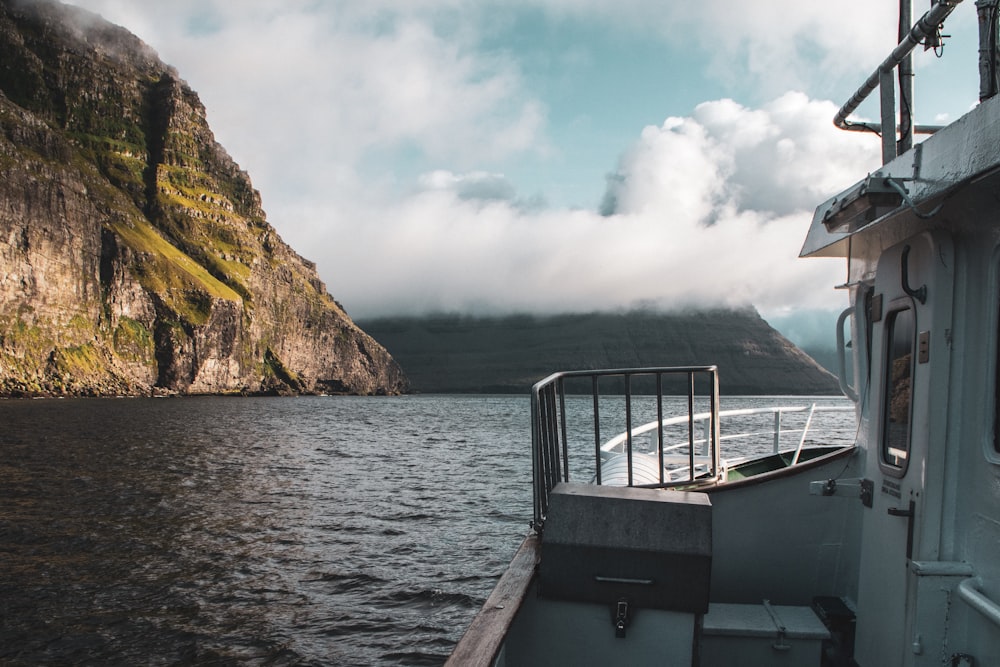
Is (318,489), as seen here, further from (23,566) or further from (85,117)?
(85,117)

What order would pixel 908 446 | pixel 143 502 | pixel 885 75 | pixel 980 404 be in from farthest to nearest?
1. pixel 143 502
2. pixel 885 75
3. pixel 908 446
4. pixel 980 404

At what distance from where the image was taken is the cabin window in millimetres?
5145

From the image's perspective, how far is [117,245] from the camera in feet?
438

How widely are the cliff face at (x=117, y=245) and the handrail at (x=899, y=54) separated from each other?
402ft

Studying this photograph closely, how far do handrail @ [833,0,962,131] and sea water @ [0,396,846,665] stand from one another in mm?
9066

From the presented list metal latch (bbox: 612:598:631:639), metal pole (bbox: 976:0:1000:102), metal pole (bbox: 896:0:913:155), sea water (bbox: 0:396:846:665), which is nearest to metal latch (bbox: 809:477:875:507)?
metal latch (bbox: 612:598:631:639)

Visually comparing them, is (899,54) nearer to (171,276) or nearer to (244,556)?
(244,556)

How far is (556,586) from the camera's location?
17.0 feet

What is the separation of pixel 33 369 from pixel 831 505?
125 meters

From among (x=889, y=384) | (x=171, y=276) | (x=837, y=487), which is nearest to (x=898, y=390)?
(x=889, y=384)

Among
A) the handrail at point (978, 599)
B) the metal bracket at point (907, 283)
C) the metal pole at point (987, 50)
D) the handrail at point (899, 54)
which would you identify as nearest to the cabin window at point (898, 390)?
the metal bracket at point (907, 283)

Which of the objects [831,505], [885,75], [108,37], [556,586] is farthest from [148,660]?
[108,37]

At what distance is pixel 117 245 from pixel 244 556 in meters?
135

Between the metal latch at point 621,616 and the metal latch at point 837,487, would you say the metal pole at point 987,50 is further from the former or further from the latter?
the metal latch at point 621,616
